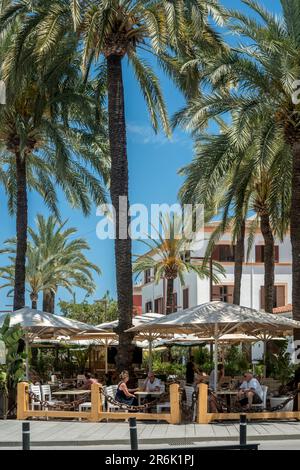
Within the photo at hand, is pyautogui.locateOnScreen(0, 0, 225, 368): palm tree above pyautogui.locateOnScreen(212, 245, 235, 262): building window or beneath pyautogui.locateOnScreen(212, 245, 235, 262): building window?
above

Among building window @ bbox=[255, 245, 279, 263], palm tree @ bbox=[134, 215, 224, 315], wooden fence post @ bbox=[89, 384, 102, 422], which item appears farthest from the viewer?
building window @ bbox=[255, 245, 279, 263]

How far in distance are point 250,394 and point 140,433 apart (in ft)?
14.3

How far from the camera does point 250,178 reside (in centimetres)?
3095

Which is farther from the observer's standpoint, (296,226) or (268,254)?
(268,254)

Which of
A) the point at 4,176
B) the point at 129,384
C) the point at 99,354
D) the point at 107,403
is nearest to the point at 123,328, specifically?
the point at 129,384

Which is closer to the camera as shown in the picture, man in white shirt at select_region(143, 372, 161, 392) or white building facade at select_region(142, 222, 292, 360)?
man in white shirt at select_region(143, 372, 161, 392)

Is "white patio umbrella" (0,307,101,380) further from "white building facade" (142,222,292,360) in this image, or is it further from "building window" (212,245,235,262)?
"building window" (212,245,235,262)

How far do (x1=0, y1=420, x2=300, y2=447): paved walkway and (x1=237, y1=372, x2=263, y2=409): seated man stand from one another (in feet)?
2.82

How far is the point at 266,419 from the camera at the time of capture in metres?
22.8

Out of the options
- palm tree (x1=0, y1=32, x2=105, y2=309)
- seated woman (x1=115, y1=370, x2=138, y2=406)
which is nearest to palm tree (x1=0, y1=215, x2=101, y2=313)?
palm tree (x1=0, y1=32, x2=105, y2=309)

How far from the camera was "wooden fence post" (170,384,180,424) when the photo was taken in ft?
70.6

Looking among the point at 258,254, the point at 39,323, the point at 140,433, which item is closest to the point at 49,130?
the point at 39,323

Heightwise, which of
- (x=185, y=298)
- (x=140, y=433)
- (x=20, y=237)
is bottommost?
(x=140, y=433)

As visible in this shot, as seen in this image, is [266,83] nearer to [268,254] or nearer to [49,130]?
[49,130]
